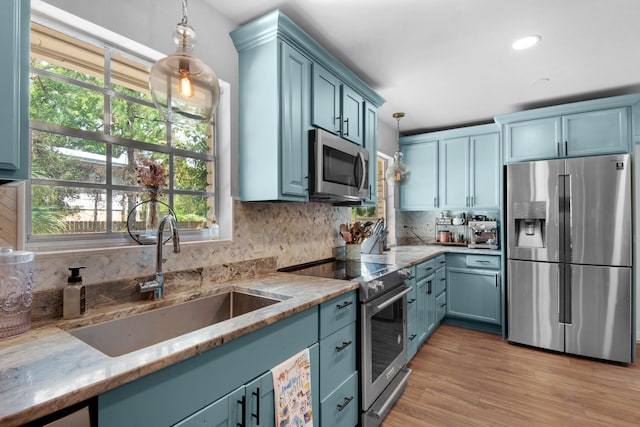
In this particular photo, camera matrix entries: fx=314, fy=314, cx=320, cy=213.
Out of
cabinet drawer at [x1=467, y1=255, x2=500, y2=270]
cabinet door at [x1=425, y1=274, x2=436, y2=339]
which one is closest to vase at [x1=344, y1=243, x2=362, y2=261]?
cabinet door at [x1=425, y1=274, x2=436, y2=339]

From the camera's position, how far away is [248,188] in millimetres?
1938

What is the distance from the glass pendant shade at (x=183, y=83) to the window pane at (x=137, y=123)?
0.68 metres

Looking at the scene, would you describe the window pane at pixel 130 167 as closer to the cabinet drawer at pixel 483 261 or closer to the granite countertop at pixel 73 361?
the granite countertop at pixel 73 361

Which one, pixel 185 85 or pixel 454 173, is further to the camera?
pixel 454 173

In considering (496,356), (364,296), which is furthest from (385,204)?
(364,296)

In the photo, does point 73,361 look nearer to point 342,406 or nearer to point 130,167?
point 130,167

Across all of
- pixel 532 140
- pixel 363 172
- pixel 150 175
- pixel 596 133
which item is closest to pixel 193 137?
pixel 150 175

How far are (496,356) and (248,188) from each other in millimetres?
2776

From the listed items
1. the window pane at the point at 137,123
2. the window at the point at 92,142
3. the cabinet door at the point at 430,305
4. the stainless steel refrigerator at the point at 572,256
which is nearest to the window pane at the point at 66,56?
the window at the point at 92,142

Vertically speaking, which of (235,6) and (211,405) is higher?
(235,6)

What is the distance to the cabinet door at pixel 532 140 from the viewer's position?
3127 mm

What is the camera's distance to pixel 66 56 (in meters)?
1.40

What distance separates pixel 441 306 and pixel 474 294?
397 millimetres

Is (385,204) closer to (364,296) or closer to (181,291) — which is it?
(364,296)
